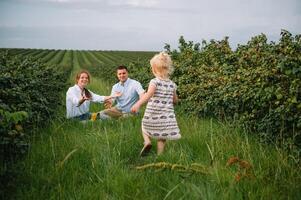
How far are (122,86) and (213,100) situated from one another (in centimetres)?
243

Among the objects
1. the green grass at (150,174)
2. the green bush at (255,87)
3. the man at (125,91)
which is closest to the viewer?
the green grass at (150,174)

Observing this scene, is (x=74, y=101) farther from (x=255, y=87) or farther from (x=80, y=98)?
(x=255, y=87)

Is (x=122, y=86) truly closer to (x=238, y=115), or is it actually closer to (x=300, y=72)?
(x=238, y=115)

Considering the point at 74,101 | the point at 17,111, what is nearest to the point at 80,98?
the point at 74,101

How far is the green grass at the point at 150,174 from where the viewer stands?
3.96 metres

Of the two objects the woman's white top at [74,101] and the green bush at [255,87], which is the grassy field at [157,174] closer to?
the green bush at [255,87]

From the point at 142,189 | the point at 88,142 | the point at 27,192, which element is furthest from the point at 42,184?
the point at 88,142

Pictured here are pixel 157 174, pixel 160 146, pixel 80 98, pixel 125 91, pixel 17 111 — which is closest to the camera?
pixel 157 174

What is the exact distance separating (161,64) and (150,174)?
1840 mm

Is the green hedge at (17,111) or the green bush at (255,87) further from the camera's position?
the green bush at (255,87)

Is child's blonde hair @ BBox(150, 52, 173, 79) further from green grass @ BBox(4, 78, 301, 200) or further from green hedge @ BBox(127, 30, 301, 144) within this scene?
green hedge @ BBox(127, 30, 301, 144)

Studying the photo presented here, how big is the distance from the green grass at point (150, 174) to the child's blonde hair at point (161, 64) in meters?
1.00

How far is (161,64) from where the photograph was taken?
5.91m

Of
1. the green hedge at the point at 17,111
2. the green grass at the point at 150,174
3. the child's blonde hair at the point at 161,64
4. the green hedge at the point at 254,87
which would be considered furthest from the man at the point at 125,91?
the green grass at the point at 150,174
